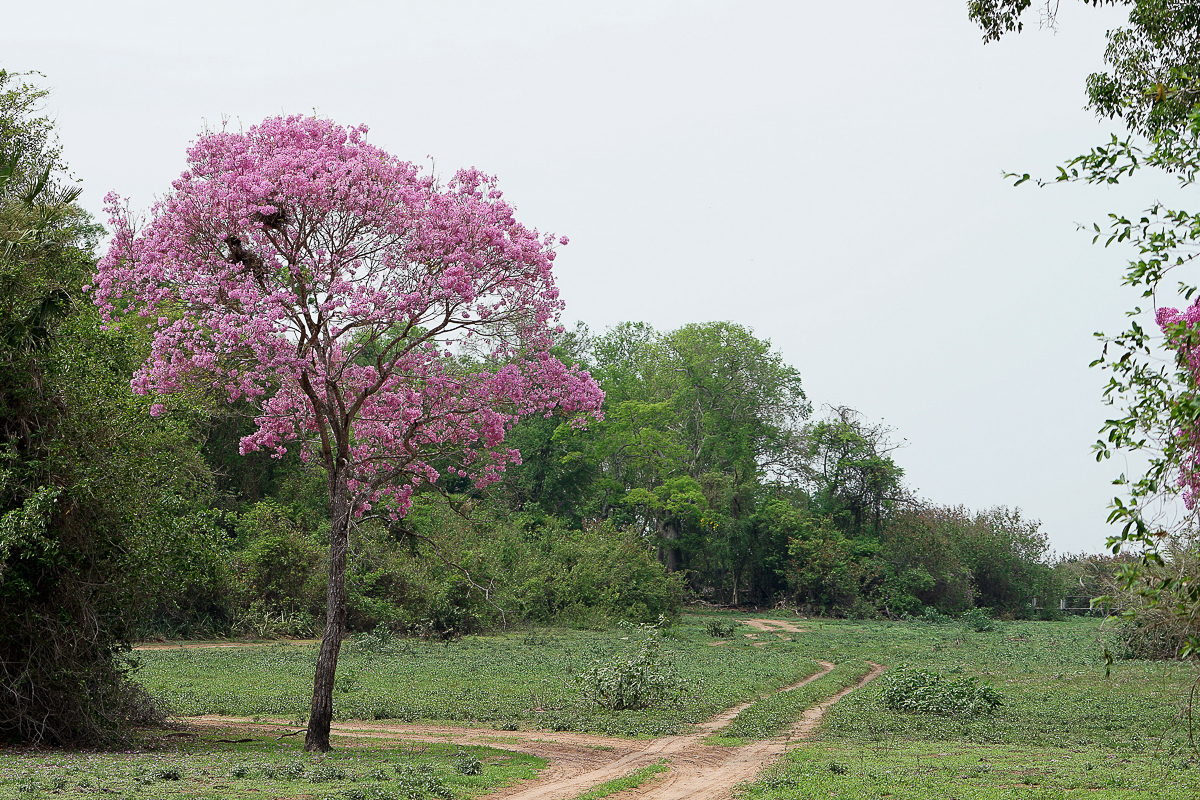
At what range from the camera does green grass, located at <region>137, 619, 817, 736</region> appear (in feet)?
55.1

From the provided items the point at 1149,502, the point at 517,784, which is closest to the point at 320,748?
the point at 517,784

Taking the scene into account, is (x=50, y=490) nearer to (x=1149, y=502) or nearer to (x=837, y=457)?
(x=1149, y=502)

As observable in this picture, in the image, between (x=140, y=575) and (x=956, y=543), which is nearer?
(x=140, y=575)

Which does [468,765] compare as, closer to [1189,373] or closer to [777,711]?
[777,711]

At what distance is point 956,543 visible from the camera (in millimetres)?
57656

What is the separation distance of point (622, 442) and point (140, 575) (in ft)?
146

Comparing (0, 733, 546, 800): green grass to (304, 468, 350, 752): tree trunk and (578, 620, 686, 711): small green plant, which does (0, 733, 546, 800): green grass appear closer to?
(304, 468, 350, 752): tree trunk


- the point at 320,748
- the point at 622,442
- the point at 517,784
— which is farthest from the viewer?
the point at 622,442

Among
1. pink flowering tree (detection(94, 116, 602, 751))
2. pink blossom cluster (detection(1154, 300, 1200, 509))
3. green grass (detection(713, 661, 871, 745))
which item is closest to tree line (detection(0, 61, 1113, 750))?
pink flowering tree (detection(94, 116, 602, 751))

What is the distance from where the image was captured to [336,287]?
1252 cm

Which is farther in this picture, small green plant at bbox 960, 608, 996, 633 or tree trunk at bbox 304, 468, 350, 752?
small green plant at bbox 960, 608, 996, 633

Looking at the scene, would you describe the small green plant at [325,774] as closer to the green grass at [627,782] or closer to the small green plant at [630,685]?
the green grass at [627,782]

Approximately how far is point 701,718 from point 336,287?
1013 cm

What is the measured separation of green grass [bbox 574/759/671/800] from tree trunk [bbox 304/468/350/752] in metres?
4.06
